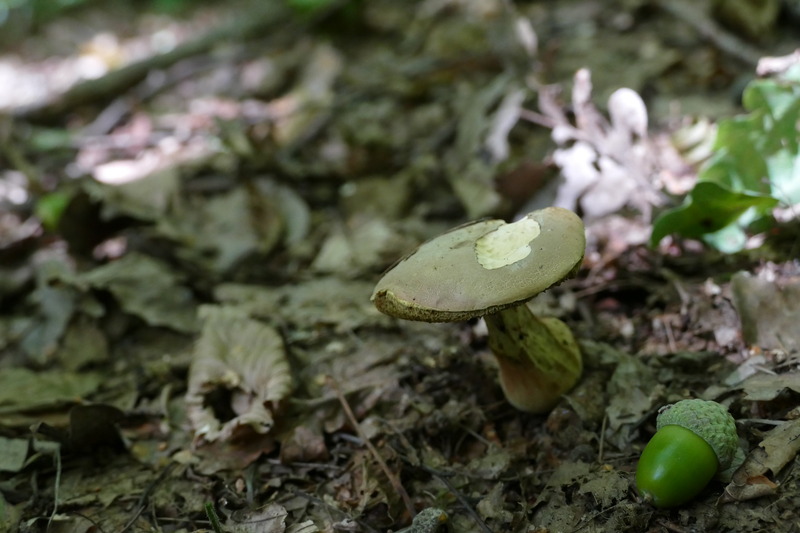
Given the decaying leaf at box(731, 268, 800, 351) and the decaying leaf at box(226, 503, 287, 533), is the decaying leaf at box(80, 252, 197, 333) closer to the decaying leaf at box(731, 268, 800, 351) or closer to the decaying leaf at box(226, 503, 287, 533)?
the decaying leaf at box(226, 503, 287, 533)

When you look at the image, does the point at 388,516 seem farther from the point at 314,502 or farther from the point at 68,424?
the point at 68,424

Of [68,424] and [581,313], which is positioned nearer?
[68,424]

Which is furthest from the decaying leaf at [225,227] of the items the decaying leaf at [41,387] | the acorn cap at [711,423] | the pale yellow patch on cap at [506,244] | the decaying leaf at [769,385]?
the decaying leaf at [769,385]

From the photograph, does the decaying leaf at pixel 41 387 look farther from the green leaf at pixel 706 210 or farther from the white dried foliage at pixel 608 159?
the green leaf at pixel 706 210

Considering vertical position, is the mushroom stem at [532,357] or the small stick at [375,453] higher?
the mushroom stem at [532,357]

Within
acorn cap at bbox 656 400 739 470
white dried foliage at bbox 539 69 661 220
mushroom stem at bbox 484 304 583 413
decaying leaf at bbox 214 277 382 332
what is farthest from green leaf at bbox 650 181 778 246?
decaying leaf at bbox 214 277 382 332

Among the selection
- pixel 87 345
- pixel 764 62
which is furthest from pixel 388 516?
pixel 764 62

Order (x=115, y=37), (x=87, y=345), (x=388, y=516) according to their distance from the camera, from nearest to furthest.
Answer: (x=388, y=516) → (x=87, y=345) → (x=115, y=37)
